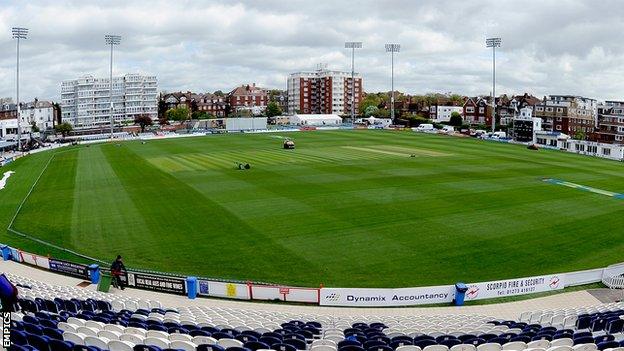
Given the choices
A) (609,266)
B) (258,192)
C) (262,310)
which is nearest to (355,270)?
(262,310)

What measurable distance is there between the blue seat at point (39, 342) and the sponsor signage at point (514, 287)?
16839mm

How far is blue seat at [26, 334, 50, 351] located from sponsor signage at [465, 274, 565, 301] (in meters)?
16.8

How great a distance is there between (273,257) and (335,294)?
693 centimetres

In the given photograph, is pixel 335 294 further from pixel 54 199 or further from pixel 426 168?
pixel 426 168

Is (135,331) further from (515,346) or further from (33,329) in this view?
(515,346)

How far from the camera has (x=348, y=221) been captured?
36.0 metres

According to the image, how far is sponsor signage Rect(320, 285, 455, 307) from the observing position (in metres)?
22.4

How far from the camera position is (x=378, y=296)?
882 inches

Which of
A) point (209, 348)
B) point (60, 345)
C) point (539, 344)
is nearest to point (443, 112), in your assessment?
point (539, 344)

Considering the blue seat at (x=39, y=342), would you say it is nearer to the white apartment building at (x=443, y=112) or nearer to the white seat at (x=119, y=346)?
the white seat at (x=119, y=346)

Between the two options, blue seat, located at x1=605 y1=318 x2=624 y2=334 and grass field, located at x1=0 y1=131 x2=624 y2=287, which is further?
grass field, located at x1=0 y1=131 x2=624 y2=287

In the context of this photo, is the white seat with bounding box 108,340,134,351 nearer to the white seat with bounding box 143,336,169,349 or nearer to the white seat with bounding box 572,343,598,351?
the white seat with bounding box 143,336,169,349

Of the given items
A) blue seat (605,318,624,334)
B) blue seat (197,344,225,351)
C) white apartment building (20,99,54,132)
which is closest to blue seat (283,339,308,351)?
blue seat (197,344,225,351)

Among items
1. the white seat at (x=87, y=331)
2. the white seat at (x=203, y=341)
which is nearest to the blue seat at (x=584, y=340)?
the white seat at (x=203, y=341)
